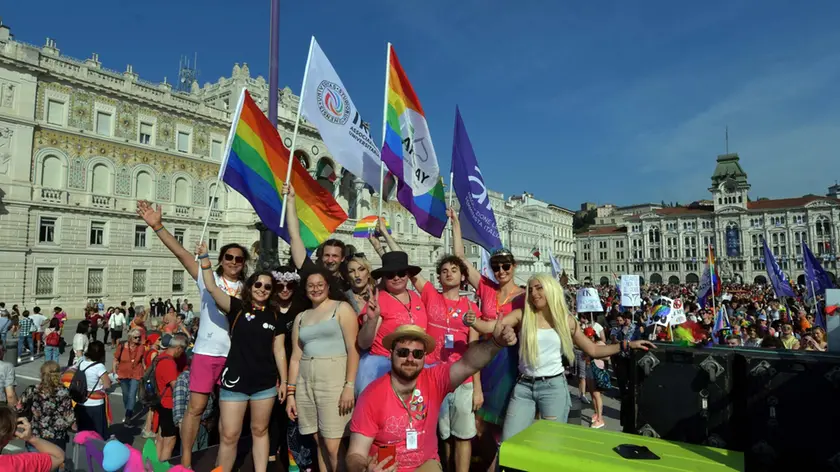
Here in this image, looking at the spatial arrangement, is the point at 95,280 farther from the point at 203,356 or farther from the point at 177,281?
the point at 203,356

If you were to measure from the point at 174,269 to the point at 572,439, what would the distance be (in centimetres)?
3328

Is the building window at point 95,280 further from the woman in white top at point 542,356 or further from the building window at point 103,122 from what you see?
the woman in white top at point 542,356

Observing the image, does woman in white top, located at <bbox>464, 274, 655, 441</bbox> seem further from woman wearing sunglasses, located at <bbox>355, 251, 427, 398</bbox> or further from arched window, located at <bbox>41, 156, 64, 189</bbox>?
arched window, located at <bbox>41, 156, 64, 189</bbox>

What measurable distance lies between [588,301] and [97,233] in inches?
1118

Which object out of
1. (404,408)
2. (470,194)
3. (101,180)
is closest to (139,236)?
(101,180)

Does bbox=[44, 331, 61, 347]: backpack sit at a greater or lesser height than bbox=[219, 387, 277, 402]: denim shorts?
lesser

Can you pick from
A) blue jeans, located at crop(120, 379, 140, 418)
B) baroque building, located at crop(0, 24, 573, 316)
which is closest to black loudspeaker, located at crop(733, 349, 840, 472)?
blue jeans, located at crop(120, 379, 140, 418)

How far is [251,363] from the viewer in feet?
13.2

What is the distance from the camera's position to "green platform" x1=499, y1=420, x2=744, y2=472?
92.6 inches

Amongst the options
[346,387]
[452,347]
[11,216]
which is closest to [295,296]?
[346,387]

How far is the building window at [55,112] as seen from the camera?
26625 millimetres

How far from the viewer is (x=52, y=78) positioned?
26656 millimetres

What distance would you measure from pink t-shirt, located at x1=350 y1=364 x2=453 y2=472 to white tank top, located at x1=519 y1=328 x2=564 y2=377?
1.29 meters

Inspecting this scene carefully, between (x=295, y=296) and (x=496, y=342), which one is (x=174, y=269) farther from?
(x=496, y=342)
